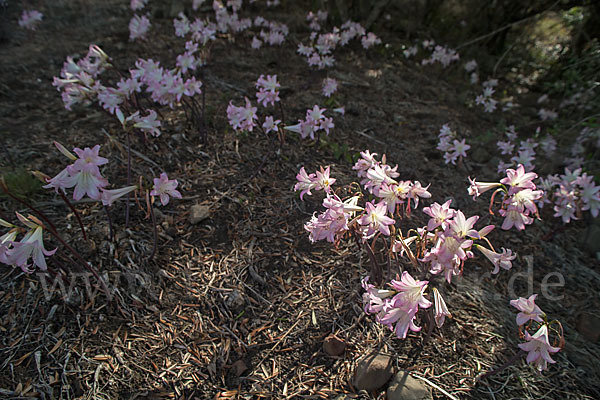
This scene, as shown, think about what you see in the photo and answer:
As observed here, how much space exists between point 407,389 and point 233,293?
1146 millimetres

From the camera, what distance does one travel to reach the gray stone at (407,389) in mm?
1687

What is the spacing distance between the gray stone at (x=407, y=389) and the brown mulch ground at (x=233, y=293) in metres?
0.08

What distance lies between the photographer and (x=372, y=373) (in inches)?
69.4

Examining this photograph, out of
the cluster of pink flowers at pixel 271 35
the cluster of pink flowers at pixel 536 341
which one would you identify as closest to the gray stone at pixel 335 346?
the cluster of pink flowers at pixel 536 341

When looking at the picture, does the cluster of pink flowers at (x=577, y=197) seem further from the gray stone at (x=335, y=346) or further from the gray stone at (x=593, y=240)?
the gray stone at (x=335, y=346)

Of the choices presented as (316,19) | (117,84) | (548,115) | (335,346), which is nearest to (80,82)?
(117,84)

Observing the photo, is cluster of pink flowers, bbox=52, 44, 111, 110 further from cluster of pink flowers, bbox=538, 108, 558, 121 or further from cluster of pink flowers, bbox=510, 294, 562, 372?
cluster of pink flowers, bbox=538, 108, 558, 121

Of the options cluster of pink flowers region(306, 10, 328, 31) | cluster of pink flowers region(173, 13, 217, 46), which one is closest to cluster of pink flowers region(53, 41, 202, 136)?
cluster of pink flowers region(173, 13, 217, 46)

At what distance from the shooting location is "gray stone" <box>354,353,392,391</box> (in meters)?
1.76

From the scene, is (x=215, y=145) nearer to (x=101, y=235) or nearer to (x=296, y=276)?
(x=101, y=235)

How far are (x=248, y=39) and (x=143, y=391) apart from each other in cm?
557

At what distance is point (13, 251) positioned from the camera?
1.52 m

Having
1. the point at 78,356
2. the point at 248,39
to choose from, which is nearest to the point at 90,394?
the point at 78,356

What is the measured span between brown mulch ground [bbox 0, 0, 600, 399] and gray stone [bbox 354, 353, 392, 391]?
5 cm
